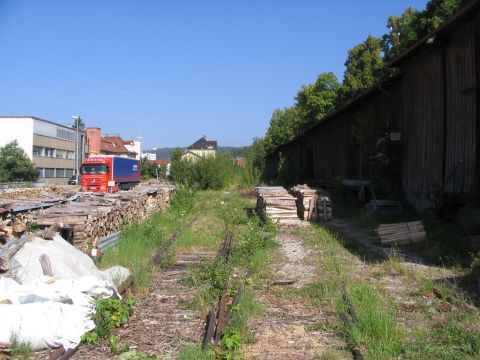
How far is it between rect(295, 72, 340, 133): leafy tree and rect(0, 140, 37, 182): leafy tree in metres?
34.6

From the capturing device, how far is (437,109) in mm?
13766

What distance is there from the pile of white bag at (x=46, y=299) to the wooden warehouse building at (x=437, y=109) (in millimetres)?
9030

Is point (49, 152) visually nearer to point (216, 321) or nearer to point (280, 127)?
point (280, 127)

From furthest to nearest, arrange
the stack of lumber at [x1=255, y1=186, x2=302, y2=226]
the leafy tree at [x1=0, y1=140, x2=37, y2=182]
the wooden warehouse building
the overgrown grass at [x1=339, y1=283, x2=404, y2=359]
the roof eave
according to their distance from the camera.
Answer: the leafy tree at [x1=0, y1=140, x2=37, y2=182] → the stack of lumber at [x1=255, y1=186, x2=302, y2=226] → the wooden warehouse building → the roof eave → the overgrown grass at [x1=339, y1=283, x2=404, y2=359]

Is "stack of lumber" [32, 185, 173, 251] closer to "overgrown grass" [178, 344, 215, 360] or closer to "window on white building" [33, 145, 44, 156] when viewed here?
"overgrown grass" [178, 344, 215, 360]

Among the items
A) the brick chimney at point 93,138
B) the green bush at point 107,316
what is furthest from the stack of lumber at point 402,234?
the brick chimney at point 93,138

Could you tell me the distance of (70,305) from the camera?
5.82 m

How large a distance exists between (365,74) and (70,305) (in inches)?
1539

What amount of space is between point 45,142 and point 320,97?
148 feet

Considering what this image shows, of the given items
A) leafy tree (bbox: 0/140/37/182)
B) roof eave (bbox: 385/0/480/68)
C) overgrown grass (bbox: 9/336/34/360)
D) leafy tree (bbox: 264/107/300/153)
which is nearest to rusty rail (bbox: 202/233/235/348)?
overgrown grass (bbox: 9/336/34/360)

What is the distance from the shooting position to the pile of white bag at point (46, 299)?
5320 mm

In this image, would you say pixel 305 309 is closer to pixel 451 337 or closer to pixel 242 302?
pixel 242 302

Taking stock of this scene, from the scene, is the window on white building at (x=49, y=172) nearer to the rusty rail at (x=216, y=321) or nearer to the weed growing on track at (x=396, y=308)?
the weed growing on track at (x=396, y=308)

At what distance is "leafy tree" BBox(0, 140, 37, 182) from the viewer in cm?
5906
